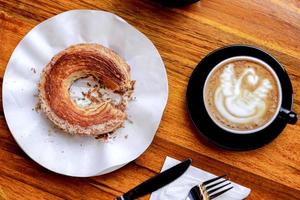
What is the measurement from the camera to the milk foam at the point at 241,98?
1.61 metres

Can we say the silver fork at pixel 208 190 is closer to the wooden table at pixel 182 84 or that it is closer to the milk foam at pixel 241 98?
the wooden table at pixel 182 84

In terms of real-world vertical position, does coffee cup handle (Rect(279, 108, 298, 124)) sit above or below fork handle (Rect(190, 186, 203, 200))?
above

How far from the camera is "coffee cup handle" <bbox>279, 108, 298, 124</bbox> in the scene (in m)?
1.60

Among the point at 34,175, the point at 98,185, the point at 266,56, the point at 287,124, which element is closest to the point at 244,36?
the point at 266,56

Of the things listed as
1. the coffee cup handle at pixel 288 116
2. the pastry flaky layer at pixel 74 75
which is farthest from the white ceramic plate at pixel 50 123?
the coffee cup handle at pixel 288 116

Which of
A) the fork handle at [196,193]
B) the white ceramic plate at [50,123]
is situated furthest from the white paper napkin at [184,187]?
the white ceramic plate at [50,123]

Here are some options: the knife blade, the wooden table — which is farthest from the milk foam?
the knife blade

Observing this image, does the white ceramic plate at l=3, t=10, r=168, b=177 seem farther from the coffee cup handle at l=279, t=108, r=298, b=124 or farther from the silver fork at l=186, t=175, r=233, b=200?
the coffee cup handle at l=279, t=108, r=298, b=124

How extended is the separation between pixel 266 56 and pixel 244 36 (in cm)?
8

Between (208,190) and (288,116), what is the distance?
0.92ft

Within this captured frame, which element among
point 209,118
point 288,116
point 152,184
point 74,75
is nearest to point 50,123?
point 74,75

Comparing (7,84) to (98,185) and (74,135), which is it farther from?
(98,185)

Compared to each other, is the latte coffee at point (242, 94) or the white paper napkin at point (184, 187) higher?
the latte coffee at point (242, 94)

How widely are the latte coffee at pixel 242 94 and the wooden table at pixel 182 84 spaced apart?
3.1 inches
